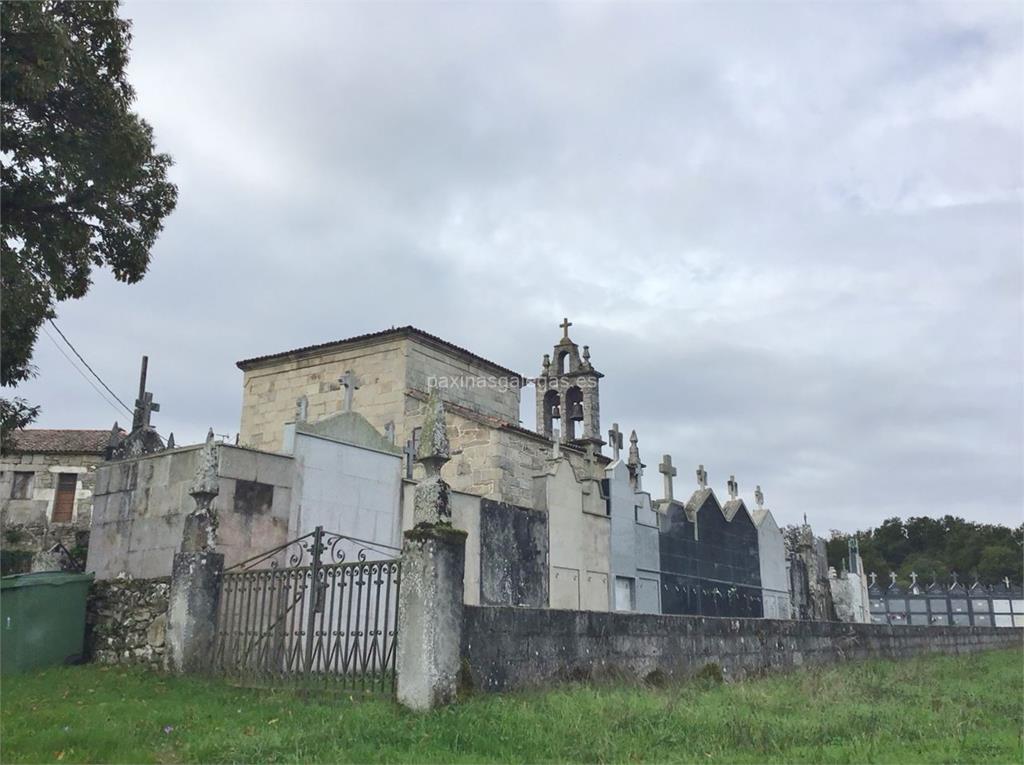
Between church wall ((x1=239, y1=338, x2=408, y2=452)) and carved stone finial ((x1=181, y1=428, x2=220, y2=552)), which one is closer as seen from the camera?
carved stone finial ((x1=181, y1=428, x2=220, y2=552))

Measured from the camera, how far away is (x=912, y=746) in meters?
6.57

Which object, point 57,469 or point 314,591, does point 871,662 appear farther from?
point 57,469

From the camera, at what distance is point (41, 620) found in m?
10.6

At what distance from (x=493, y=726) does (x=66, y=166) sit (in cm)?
821

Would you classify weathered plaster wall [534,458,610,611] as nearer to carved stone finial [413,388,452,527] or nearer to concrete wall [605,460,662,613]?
concrete wall [605,460,662,613]

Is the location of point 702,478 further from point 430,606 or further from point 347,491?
point 430,606

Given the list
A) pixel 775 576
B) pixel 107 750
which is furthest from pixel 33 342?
pixel 775 576

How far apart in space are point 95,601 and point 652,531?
11949mm

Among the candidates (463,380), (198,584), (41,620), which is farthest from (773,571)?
(41,620)

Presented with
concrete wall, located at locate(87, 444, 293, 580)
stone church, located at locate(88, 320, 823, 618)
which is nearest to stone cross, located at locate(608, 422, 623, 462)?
stone church, located at locate(88, 320, 823, 618)

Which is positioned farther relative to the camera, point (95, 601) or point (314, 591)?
point (95, 601)

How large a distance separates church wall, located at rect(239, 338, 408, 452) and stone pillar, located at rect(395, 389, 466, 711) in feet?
53.7

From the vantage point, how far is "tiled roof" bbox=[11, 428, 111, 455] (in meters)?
30.4

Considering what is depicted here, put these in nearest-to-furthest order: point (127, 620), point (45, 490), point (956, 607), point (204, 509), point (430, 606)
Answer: point (430, 606)
point (204, 509)
point (127, 620)
point (45, 490)
point (956, 607)
